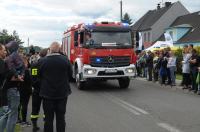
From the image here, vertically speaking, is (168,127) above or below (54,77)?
below

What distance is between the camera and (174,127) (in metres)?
9.83

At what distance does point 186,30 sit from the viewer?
6322 centimetres

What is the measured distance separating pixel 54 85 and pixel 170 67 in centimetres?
1370

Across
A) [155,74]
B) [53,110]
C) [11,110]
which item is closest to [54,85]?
[53,110]

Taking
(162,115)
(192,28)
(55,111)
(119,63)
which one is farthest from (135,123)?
(192,28)

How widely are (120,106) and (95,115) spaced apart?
6.65ft

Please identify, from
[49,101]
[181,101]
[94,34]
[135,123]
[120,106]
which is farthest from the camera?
[94,34]

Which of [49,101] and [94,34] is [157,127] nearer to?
[49,101]

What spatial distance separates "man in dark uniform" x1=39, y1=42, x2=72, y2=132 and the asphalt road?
1.80m

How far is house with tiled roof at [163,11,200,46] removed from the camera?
5912cm

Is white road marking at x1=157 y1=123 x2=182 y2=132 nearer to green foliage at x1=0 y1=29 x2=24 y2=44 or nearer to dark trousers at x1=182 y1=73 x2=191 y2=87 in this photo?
dark trousers at x1=182 y1=73 x2=191 y2=87

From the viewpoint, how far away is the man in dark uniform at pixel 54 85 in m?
7.82

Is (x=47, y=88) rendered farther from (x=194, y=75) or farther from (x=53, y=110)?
(x=194, y=75)

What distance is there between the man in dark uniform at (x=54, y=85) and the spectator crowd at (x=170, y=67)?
391 inches
